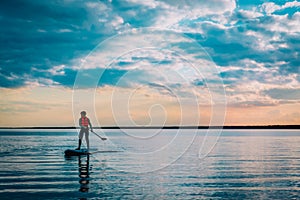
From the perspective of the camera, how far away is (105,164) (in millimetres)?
31375

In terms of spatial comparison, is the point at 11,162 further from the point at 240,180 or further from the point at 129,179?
the point at 240,180

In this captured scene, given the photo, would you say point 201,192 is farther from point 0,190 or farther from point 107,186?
point 0,190

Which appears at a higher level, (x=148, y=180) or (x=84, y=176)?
(x=84, y=176)

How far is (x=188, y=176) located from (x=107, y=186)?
6.57 metres

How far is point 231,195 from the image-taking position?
60.8 ft

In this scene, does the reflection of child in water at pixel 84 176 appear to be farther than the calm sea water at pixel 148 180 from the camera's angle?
Yes

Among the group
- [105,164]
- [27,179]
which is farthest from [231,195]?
[105,164]

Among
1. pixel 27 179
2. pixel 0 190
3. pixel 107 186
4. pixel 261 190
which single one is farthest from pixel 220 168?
pixel 0 190

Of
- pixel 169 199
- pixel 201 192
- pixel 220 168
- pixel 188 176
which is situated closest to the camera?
pixel 169 199

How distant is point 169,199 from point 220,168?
12.8 m

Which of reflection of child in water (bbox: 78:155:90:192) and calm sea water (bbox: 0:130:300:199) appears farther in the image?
reflection of child in water (bbox: 78:155:90:192)

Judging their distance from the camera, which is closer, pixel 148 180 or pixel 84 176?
pixel 148 180

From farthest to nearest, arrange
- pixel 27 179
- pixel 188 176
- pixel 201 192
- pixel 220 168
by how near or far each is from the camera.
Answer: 1. pixel 220 168
2. pixel 188 176
3. pixel 27 179
4. pixel 201 192

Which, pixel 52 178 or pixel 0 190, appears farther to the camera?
pixel 52 178
